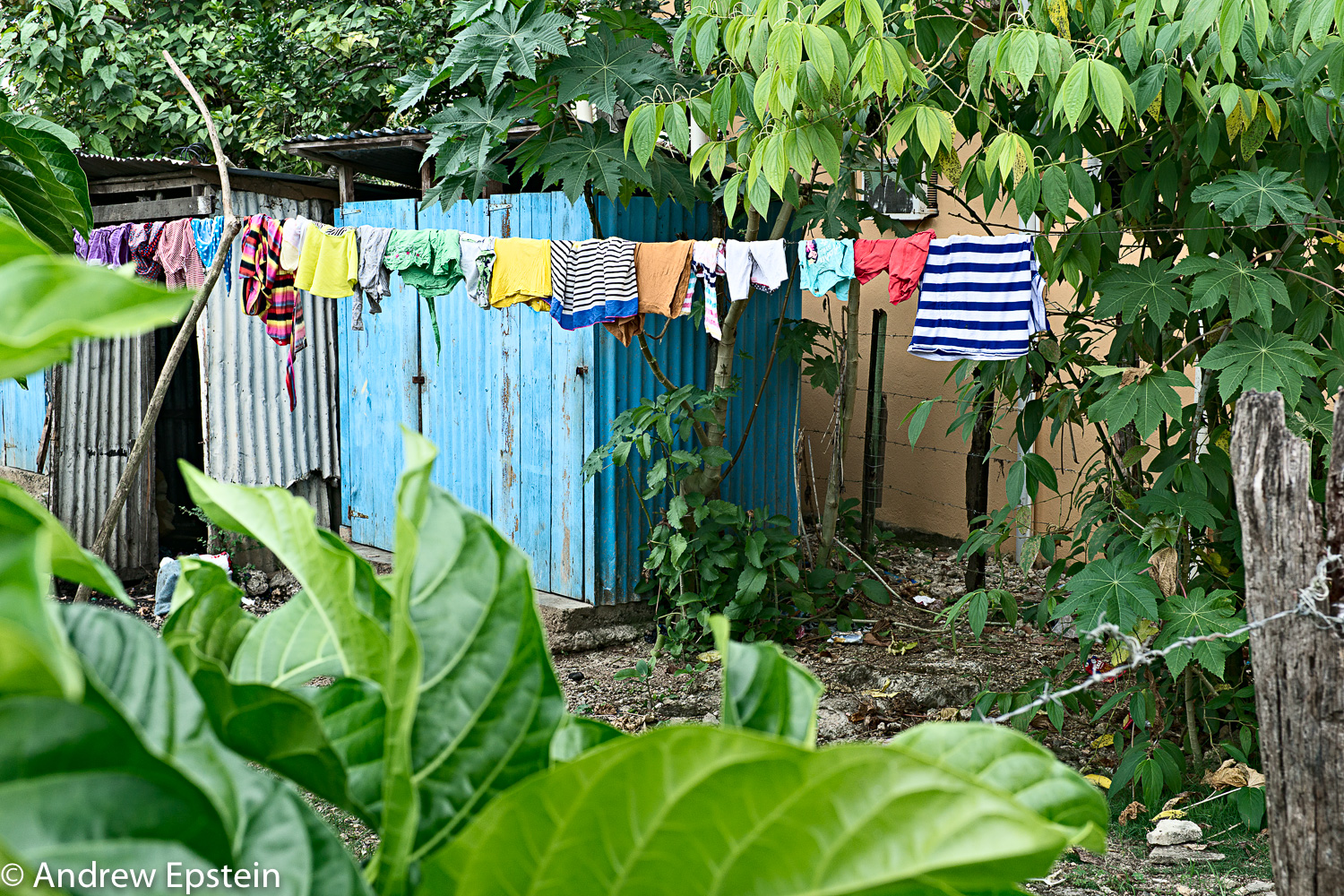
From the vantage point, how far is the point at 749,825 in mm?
338

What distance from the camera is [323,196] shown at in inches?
242

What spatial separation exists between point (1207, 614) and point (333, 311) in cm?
488

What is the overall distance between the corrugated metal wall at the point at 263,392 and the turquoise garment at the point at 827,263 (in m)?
3.16

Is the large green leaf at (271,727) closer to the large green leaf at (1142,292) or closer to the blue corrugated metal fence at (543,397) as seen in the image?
the large green leaf at (1142,292)

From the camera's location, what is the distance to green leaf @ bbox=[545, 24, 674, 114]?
3988 mm

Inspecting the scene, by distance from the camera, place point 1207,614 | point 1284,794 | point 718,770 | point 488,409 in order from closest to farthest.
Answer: point 718,770
point 1284,794
point 1207,614
point 488,409

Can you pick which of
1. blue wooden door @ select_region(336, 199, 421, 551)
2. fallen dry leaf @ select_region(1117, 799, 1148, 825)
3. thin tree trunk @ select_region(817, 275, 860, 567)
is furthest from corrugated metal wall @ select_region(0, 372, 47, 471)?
fallen dry leaf @ select_region(1117, 799, 1148, 825)

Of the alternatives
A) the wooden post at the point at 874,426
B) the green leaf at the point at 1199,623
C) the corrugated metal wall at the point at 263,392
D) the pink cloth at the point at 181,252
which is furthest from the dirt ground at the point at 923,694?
the pink cloth at the point at 181,252

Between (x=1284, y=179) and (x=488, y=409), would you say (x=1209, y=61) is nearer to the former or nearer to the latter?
(x=1284, y=179)

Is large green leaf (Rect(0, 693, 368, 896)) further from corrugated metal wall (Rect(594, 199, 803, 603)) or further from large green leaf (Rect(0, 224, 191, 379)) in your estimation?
corrugated metal wall (Rect(594, 199, 803, 603))

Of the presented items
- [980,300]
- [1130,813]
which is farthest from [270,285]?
[1130,813]

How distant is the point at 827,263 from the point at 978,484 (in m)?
2.18

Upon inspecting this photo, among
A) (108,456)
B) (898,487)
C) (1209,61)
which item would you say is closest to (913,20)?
(1209,61)

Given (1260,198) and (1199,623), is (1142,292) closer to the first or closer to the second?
(1260,198)
